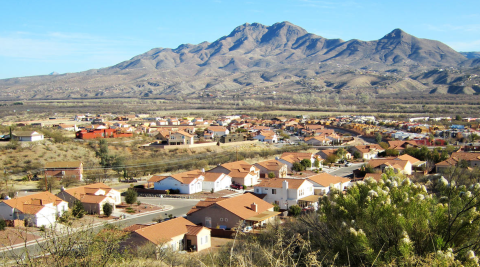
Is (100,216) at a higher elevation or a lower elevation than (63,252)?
lower

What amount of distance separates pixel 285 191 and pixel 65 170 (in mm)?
19196

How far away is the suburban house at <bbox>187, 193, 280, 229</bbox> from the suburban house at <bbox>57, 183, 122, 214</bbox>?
594 centimetres

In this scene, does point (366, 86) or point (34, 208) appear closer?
point (34, 208)

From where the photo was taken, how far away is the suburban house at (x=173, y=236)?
55.5 ft

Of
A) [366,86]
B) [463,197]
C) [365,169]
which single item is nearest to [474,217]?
[463,197]

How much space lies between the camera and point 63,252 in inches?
251

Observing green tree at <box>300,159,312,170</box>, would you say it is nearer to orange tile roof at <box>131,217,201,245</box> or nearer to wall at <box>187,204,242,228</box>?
wall at <box>187,204,242,228</box>

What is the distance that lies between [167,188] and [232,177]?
4.98 metres

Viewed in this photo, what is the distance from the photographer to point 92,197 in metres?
25.8

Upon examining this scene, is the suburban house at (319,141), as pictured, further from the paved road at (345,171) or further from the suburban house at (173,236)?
the suburban house at (173,236)

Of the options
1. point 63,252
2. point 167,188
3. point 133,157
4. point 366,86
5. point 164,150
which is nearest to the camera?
point 63,252

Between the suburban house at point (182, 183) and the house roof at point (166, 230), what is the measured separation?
11.5m

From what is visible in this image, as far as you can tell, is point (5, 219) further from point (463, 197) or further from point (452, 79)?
point (452, 79)

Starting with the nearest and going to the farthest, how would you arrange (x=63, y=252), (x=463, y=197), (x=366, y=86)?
(x=63, y=252), (x=463, y=197), (x=366, y=86)
